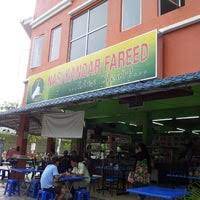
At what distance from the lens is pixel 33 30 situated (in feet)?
58.0

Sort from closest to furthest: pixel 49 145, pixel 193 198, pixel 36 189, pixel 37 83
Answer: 1. pixel 193 198
2. pixel 36 189
3. pixel 37 83
4. pixel 49 145

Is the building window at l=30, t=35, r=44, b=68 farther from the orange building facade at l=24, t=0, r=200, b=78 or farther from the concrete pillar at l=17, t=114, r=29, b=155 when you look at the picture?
the concrete pillar at l=17, t=114, r=29, b=155

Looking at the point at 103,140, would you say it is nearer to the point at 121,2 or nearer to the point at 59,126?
the point at 59,126

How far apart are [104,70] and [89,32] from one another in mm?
2742

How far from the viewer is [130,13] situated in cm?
1180

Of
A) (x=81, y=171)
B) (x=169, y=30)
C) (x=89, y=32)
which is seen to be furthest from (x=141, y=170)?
(x=89, y=32)

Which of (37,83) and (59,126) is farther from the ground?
(37,83)

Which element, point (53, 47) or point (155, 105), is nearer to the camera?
point (155, 105)

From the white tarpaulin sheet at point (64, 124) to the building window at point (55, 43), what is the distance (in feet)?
9.44

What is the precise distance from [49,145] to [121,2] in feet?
32.6

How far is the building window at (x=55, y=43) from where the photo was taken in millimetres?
15417

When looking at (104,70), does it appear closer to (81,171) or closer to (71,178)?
(81,171)

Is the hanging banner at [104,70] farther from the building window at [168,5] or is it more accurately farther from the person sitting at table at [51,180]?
the person sitting at table at [51,180]

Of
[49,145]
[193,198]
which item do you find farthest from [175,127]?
[193,198]
